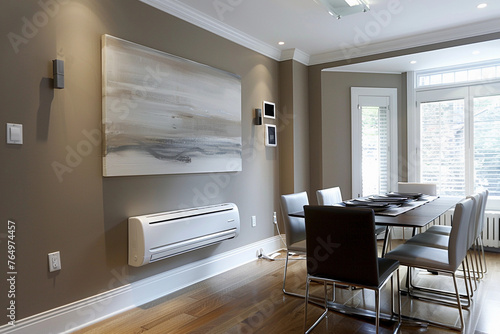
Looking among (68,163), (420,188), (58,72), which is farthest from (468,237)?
(58,72)

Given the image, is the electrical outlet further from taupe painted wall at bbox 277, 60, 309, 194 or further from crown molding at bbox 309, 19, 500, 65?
crown molding at bbox 309, 19, 500, 65

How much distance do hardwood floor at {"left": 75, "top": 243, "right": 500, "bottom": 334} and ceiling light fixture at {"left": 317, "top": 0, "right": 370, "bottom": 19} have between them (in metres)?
2.43

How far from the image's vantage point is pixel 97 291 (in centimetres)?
266

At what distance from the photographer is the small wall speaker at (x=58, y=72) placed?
7.75 feet

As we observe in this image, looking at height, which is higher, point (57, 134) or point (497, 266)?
point (57, 134)

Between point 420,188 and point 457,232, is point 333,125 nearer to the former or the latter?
point 420,188

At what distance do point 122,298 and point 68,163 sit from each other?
1113mm

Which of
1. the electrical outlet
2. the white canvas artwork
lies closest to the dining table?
the white canvas artwork

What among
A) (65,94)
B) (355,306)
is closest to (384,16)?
(355,306)

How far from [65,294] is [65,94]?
1.33 metres

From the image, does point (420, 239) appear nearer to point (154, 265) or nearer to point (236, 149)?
point (236, 149)

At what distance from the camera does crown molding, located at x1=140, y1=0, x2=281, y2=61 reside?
3164 millimetres

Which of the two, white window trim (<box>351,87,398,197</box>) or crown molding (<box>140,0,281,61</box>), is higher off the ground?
crown molding (<box>140,0,281,61</box>)

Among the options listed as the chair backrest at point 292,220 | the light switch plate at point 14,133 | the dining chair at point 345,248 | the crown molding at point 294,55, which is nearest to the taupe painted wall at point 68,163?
the light switch plate at point 14,133
